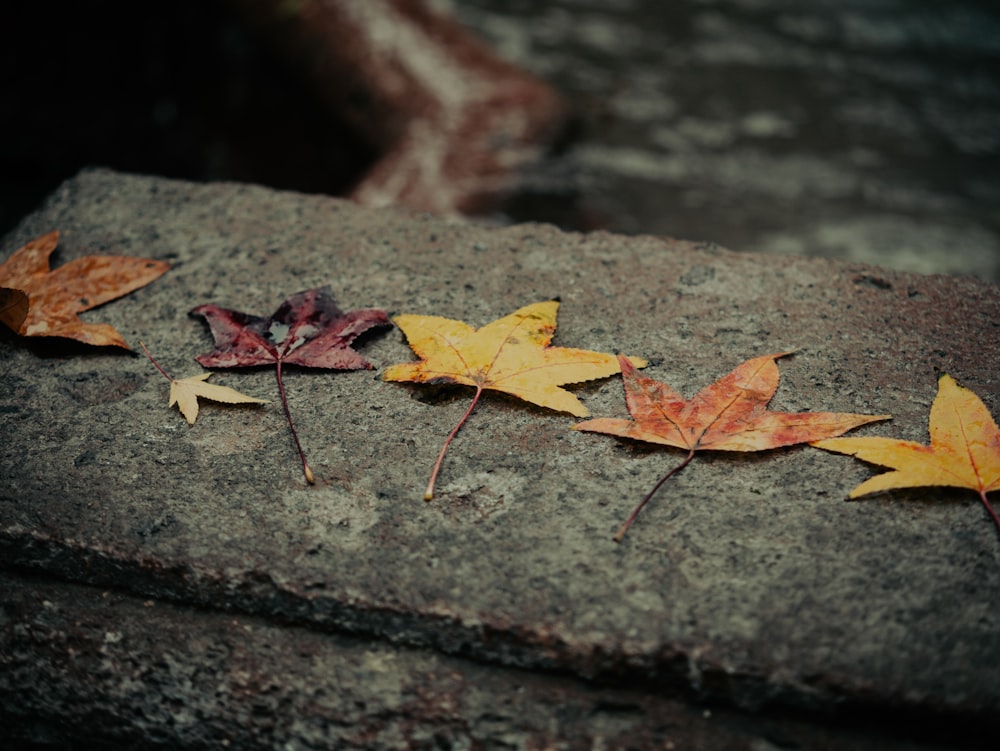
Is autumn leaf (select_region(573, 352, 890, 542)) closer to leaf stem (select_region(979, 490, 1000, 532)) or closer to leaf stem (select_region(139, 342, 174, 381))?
leaf stem (select_region(979, 490, 1000, 532))

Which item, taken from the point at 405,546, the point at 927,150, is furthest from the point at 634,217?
the point at 405,546

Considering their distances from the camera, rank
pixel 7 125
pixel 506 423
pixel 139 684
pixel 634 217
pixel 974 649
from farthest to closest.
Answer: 1. pixel 7 125
2. pixel 634 217
3. pixel 506 423
4. pixel 139 684
5. pixel 974 649

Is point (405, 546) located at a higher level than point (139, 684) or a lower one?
higher

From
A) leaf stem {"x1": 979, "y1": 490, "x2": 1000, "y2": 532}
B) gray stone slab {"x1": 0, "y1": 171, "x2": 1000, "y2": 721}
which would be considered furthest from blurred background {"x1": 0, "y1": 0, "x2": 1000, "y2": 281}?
leaf stem {"x1": 979, "y1": 490, "x2": 1000, "y2": 532}

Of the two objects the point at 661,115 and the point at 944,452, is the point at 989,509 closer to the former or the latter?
the point at 944,452

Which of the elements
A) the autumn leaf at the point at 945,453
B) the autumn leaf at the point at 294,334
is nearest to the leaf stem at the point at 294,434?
the autumn leaf at the point at 294,334

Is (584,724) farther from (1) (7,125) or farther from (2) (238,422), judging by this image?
(1) (7,125)
